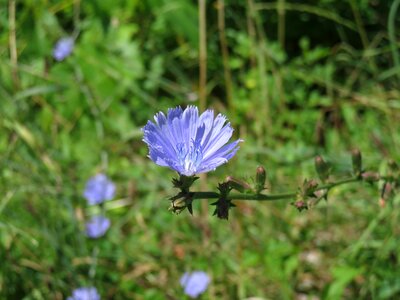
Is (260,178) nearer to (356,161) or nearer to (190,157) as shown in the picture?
(190,157)

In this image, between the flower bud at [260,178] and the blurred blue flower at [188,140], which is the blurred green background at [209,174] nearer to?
the flower bud at [260,178]

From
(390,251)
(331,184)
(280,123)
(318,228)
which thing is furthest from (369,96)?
(331,184)

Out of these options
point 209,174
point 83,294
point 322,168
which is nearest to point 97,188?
point 209,174

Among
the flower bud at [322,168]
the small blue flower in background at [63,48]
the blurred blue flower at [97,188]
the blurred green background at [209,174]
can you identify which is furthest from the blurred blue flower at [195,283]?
the small blue flower in background at [63,48]

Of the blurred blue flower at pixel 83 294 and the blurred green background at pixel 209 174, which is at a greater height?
the blurred green background at pixel 209 174

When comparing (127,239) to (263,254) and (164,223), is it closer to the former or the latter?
(164,223)

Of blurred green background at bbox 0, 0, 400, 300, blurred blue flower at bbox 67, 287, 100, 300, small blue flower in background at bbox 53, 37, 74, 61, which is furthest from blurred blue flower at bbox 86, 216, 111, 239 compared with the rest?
small blue flower in background at bbox 53, 37, 74, 61
